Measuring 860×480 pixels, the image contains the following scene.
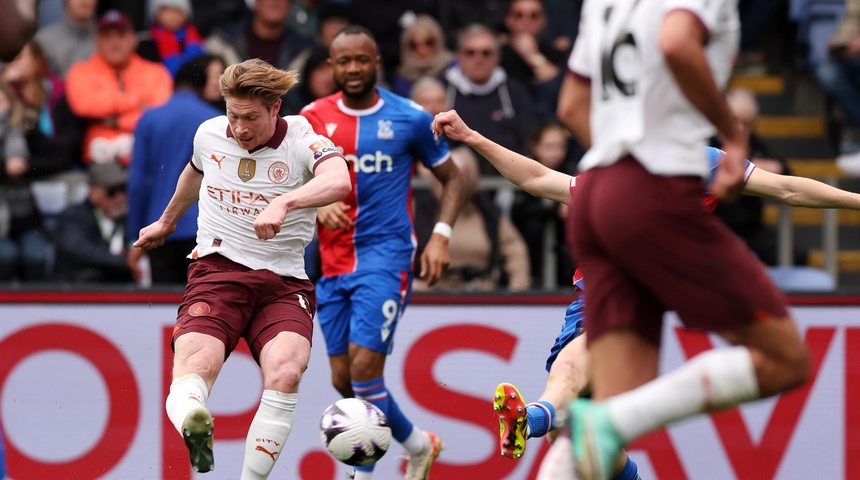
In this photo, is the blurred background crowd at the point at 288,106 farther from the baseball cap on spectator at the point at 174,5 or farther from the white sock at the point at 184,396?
the white sock at the point at 184,396

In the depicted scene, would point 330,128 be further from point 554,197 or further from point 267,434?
point 267,434

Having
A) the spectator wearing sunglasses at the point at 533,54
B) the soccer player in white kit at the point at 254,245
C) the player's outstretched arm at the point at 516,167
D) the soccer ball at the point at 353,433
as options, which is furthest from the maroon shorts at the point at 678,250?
the spectator wearing sunglasses at the point at 533,54

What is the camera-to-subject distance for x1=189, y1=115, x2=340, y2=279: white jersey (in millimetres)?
6773

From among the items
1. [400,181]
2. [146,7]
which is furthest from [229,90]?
[146,7]

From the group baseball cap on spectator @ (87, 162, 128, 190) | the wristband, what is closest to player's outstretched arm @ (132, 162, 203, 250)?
the wristband

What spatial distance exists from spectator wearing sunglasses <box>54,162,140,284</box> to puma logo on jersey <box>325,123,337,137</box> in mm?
2451

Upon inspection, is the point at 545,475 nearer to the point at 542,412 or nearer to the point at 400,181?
the point at 542,412

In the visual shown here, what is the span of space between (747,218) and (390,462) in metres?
3.52

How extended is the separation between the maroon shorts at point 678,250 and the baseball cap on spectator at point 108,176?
6.35 metres

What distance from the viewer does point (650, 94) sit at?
4445mm

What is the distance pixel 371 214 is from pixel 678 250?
13.4 feet

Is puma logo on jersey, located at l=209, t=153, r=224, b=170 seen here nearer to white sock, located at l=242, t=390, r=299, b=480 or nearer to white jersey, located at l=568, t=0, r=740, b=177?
white sock, located at l=242, t=390, r=299, b=480

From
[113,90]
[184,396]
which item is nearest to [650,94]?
[184,396]

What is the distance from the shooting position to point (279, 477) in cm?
901
